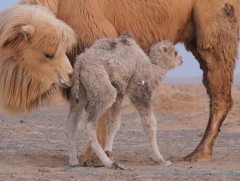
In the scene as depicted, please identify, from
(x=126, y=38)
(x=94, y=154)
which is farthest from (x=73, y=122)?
(x=126, y=38)

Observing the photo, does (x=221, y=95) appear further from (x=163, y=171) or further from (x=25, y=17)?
(x=25, y=17)

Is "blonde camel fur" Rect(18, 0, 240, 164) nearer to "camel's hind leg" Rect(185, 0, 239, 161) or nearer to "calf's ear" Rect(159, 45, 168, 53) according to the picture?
"camel's hind leg" Rect(185, 0, 239, 161)

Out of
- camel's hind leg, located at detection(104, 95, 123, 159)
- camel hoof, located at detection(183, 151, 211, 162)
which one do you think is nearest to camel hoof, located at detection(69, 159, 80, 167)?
camel's hind leg, located at detection(104, 95, 123, 159)

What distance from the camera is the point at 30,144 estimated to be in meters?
12.9

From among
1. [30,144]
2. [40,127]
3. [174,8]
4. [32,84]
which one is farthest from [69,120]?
[40,127]

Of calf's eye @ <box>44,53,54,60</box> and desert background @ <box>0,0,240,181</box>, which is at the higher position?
calf's eye @ <box>44,53,54,60</box>

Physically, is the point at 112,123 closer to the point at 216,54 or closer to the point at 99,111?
the point at 99,111

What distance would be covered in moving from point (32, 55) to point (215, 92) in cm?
297

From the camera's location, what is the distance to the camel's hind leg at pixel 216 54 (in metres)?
10.4

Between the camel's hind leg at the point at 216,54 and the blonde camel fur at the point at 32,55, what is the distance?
87.4 inches

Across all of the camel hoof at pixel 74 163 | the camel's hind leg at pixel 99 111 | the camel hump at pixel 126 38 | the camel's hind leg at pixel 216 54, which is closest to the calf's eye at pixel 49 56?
the camel's hind leg at pixel 99 111

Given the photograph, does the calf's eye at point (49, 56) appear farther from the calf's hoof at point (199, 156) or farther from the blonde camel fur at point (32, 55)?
the calf's hoof at point (199, 156)

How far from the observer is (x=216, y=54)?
34.4 ft

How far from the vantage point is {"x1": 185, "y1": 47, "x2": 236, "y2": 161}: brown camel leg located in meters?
10.5
